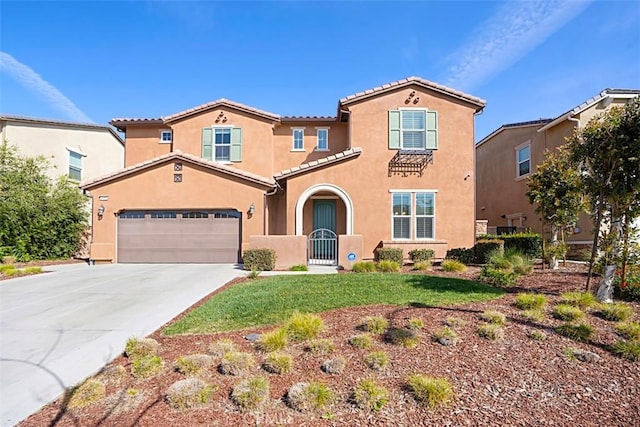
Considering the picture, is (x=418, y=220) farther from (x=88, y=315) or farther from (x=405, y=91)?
(x=88, y=315)

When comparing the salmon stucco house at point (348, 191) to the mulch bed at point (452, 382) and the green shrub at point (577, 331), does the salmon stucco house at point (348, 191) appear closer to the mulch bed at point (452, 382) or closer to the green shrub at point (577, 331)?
the mulch bed at point (452, 382)

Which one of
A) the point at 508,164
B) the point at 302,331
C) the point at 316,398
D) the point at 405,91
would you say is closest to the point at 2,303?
the point at 302,331

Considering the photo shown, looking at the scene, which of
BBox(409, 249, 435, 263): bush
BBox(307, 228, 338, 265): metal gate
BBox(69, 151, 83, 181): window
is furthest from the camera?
BBox(69, 151, 83, 181): window

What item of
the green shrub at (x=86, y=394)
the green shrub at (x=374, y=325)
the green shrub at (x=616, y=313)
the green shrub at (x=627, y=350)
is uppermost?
the green shrub at (x=616, y=313)

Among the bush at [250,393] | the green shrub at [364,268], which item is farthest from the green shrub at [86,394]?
the green shrub at [364,268]

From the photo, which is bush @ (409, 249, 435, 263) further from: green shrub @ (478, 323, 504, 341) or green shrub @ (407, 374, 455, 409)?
green shrub @ (407, 374, 455, 409)

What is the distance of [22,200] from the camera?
15.5 metres

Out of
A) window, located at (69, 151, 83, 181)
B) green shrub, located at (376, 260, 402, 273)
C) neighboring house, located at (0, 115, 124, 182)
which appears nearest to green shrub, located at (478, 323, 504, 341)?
green shrub, located at (376, 260, 402, 273)

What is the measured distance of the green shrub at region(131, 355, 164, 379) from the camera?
4273 mm

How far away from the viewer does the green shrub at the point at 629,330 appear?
496cm

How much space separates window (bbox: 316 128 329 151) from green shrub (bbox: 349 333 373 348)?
14.1 m

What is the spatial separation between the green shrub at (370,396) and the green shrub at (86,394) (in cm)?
275

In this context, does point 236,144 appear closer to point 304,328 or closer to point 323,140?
point 323,140

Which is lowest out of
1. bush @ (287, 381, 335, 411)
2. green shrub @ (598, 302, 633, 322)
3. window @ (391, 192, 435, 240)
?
bush @ (287, 381, 335, 411)
